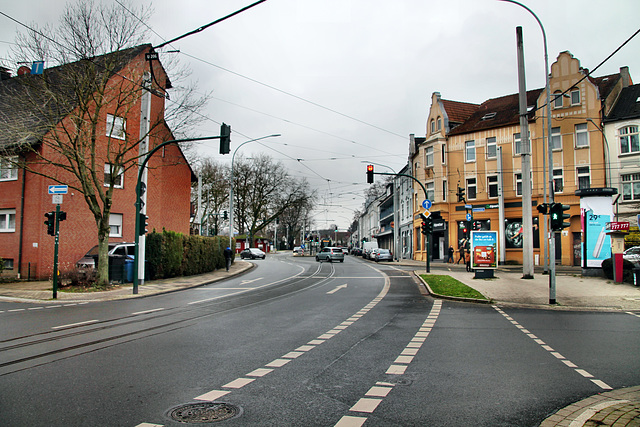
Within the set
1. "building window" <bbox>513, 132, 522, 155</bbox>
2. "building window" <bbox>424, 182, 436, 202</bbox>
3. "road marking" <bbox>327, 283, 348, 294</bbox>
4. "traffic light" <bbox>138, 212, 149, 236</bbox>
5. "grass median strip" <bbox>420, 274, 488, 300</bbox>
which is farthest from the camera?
"building window" <bbox>424, 182, 436, 202</bbox>

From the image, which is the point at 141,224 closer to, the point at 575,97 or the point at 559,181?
the point at 559,181

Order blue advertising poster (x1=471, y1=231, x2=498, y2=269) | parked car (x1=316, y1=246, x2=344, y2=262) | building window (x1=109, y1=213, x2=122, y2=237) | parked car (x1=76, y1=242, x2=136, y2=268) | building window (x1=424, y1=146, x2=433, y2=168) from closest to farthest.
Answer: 1. blue advertising poster (x1=471, y1=231, x2=498, y2=269)
2. parked car (x1=76, y1=242, x2=136, y2=268)
3. building window (x1=109, y1=213, x2=122, y2=237)
4. building window (x1=424, y1=146, x2=433, y2=168)
5. parked car (x1=316, y1=246, x2=344, y2=262)

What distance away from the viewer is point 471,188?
146 feet

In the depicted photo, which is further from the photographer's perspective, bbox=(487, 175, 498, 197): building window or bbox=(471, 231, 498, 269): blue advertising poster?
bbox=(487, 175, 498, 197): building window

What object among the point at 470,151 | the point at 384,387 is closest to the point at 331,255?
the point at 470,151

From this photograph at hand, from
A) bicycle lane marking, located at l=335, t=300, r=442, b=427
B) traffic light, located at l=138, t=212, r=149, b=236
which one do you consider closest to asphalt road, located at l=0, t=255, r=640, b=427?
bicycle lane marking, located at l=335, t=300, r=442, b=427

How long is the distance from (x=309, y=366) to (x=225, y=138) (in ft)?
42.4

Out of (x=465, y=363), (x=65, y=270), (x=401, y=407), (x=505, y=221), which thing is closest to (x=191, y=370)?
(x=401, y=407)

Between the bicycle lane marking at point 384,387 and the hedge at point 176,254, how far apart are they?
59.3ft

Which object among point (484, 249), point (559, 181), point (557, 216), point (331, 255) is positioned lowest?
point (331, 255)

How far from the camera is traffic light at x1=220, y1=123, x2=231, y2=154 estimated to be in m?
18.2

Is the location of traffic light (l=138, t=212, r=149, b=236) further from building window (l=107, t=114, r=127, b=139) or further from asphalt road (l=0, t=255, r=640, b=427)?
asphalt road (l=0, t=255, r=640, b=427)

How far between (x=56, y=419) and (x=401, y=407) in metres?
3.38

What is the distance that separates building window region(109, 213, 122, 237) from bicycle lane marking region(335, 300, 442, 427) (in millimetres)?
22778
